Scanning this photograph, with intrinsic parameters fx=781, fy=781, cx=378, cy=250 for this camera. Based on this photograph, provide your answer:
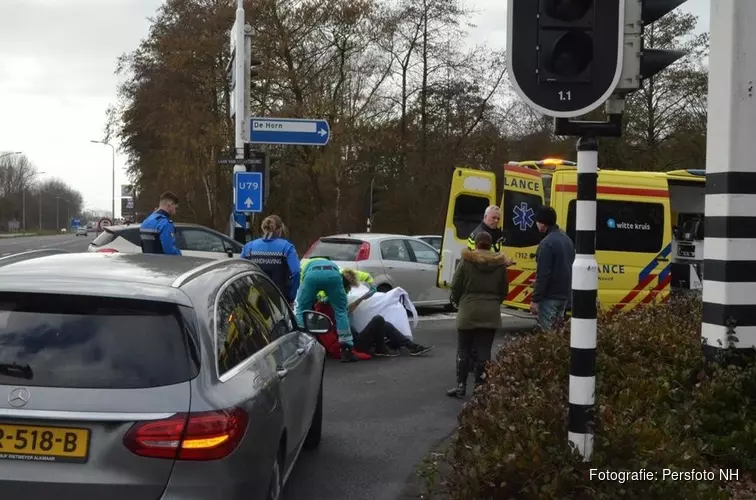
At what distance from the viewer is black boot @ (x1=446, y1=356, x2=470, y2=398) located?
25.7 feet

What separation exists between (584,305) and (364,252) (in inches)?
386

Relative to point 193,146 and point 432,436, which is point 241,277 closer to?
point 432,436

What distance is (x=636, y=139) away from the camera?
3266cm

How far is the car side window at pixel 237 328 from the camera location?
352 centimetres

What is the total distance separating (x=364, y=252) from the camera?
44.8ft

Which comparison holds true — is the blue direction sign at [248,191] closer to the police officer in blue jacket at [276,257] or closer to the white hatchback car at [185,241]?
the white hatchback car at [185,241]

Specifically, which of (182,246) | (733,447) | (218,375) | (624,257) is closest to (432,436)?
(733,447)

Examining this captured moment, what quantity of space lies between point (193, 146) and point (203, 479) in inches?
1123

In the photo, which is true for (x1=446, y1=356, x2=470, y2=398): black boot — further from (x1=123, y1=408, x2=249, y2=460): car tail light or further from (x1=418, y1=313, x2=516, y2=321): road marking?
(x1=418, y1=313, x2=516, y2=321): road marking

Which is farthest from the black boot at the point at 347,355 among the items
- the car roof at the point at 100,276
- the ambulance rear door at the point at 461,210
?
the car roof at the point at 100,276

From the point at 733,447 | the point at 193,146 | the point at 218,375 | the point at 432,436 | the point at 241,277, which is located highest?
the point at 193,146

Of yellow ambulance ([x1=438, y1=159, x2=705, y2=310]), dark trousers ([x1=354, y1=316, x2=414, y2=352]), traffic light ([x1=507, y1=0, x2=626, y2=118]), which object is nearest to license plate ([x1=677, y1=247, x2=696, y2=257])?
yellow ambulance ([x1=438, y1=159, x2=705, y2=310])

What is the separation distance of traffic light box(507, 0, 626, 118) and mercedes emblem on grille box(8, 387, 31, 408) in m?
2.61

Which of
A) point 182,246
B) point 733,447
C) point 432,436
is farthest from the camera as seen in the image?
point 182,246
